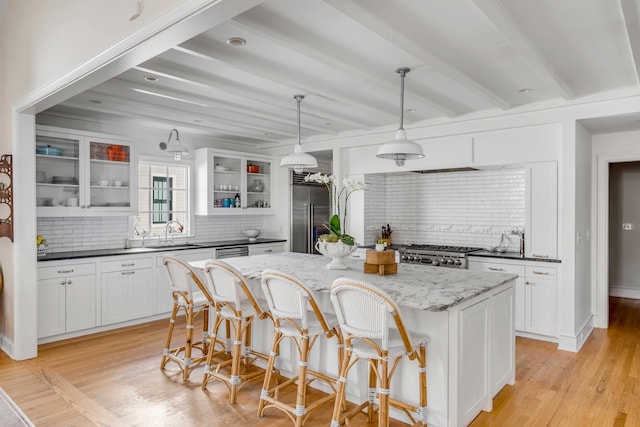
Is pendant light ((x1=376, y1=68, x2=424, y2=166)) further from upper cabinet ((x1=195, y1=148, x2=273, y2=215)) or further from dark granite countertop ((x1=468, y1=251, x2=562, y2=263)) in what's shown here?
upper cabinet ((x1=195, y1=148, x2=273, y2=215))

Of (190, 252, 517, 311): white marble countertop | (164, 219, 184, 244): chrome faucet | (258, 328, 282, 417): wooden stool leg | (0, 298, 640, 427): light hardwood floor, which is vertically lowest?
(0, 298, 640, 427): light hardwood floor

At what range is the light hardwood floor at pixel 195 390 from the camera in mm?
2805

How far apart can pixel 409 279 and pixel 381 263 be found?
278 millimetres

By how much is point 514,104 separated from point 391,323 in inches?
116

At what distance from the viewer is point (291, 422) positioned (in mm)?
2760

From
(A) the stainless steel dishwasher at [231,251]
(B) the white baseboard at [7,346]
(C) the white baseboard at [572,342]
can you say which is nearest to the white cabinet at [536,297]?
(C) the white baseboard at [572,342]

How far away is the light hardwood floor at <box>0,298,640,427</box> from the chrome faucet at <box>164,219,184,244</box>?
188 cm

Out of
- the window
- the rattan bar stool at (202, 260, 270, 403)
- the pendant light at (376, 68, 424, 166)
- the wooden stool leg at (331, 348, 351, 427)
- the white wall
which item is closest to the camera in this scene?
the wooden stool leg at (331, 348, 351, 427)

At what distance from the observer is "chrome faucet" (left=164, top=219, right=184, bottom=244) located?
598cm

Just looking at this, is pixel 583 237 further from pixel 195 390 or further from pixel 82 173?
pixel 82 173

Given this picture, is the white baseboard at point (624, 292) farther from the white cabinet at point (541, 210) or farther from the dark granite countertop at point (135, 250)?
the dark granite countertop at point (135, 250)

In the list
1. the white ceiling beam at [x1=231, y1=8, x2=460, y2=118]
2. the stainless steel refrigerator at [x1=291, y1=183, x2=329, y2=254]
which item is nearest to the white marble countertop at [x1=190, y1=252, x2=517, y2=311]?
the white ceiling beam at [x1=231, y1=8, x2=460, y2=118]

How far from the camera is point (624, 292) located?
21.9ft

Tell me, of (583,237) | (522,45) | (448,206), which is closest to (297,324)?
(522,45)
